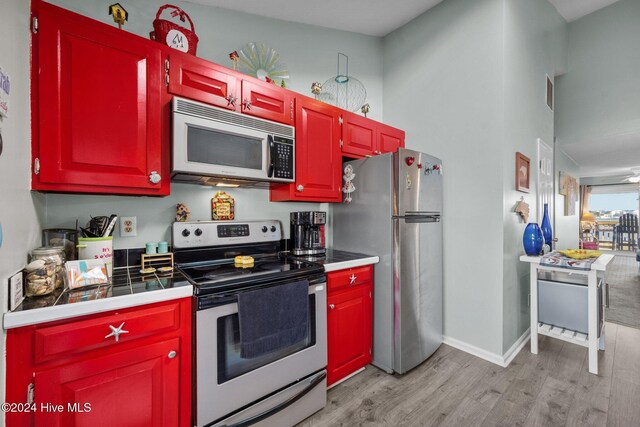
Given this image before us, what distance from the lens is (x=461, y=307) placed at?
250 centimetres

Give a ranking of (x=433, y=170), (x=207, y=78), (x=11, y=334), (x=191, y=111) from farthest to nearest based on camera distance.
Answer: (x=433, y=170) < (x=207, y=78) < (x=191, y=111) < (x=11, y=334)

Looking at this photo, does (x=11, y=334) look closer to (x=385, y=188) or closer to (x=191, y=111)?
(x=191, y=111)

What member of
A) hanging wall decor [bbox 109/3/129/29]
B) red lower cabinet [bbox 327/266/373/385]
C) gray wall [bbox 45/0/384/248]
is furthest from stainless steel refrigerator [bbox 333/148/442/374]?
hanging wall decor [bbox 109/3/129/29]

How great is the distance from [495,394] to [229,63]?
3105 mm

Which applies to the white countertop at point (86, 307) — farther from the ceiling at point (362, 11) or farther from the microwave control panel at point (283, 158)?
the ceiling at point (362, 11)

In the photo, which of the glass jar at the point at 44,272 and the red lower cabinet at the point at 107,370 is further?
the glass jar at the point at 44,272

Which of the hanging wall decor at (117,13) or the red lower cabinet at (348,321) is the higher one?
the hanging wall decor at (117,13)

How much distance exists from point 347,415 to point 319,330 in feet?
1.76

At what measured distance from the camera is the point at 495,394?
1.88 meters

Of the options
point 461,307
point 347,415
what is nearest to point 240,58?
point 347,415

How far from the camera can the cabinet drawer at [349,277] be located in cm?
188

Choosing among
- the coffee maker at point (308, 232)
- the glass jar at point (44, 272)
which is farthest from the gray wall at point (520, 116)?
the glass jar at point (44, 272)

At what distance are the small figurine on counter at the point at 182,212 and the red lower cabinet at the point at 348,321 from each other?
1.05 meters

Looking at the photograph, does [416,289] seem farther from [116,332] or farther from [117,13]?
[117,13]
